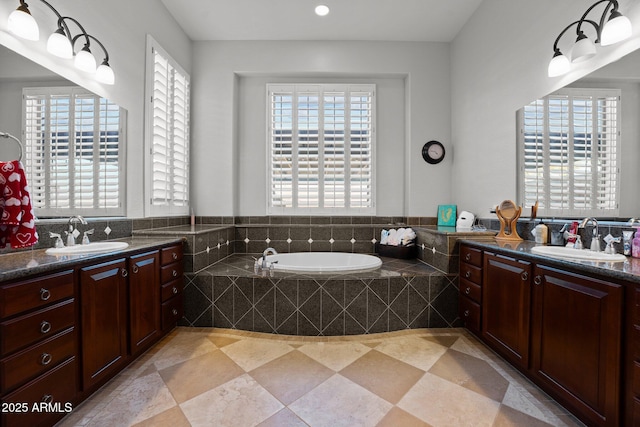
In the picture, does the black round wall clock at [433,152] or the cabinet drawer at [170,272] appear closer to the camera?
the cabinet drawer at [170,272]

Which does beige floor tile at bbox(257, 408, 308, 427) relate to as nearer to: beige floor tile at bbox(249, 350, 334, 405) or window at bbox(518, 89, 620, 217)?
beige floor tile at bbox(249, 350, 334, 405)

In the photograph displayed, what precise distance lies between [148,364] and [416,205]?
9.96 feet

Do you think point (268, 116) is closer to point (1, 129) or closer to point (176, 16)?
point (176, 16)

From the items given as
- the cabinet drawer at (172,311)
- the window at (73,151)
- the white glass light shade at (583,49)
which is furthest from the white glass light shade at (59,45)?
the white glass light shade at (583,49)

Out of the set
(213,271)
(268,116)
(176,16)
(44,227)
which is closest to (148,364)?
(213,271)

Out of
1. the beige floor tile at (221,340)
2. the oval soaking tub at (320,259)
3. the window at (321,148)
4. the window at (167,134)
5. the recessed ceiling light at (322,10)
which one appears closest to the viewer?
the beige floor tile at (221,340)

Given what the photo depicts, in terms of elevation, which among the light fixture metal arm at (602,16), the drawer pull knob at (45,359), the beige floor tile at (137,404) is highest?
the light fixture metal arm at (602,16)

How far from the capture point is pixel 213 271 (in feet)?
8.14

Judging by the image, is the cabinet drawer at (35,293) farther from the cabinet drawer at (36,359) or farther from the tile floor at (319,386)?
the tile floor at (319,386)

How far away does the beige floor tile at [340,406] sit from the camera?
1396 mm

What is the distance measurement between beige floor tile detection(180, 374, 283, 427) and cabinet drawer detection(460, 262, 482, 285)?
64.7 inches

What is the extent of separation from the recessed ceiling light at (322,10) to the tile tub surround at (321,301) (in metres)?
2.67

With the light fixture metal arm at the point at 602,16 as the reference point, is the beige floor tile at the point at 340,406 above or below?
below

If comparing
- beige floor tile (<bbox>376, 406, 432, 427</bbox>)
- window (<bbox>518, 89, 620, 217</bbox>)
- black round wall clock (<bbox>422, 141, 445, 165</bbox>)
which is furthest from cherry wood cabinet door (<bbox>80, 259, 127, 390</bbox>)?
black round wall clock (<bbox>422, 141, 445, 165</bbox>)
